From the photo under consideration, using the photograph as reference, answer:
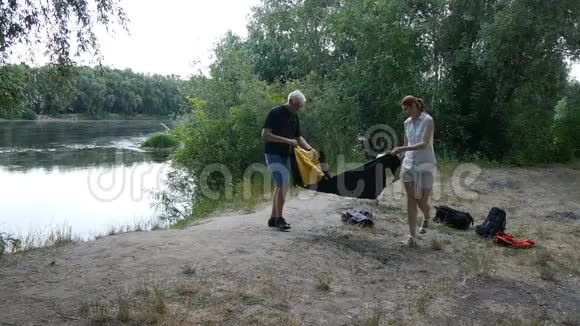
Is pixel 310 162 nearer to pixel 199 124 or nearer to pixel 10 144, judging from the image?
pixel 199 124

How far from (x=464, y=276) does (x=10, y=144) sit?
37.1 metres

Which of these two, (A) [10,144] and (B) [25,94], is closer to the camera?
(B) [25,94]

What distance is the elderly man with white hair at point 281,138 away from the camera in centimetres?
620

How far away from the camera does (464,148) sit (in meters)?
16.3

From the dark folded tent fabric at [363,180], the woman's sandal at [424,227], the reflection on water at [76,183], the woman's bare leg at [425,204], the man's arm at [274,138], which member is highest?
the man's arm at [274,138]

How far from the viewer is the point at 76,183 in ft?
71.7

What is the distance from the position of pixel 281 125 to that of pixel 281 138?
0.65ft

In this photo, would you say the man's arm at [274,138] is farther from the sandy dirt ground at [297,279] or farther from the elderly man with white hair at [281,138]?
the sandy dirt ground at [297,279]

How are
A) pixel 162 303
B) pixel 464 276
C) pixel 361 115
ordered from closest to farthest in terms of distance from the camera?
pixel 162 303, pixel 464 276, pixel 361 115

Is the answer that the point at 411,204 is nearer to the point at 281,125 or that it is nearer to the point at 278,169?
the point at 278,169

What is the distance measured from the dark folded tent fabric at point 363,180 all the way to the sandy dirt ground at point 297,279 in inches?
22.0

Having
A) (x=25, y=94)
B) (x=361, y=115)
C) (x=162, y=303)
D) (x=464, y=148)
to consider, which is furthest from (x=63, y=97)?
(x=464, y=148)

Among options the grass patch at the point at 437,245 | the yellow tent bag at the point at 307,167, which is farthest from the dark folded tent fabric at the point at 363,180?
the grass patch at the point at 437,245

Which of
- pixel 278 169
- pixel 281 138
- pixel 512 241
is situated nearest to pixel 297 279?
pixel 278 169
